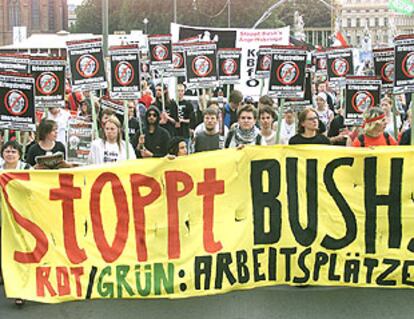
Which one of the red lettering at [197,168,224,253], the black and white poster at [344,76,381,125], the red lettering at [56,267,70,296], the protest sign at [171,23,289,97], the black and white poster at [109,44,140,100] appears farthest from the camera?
the protest sign at [171,23,289,97]

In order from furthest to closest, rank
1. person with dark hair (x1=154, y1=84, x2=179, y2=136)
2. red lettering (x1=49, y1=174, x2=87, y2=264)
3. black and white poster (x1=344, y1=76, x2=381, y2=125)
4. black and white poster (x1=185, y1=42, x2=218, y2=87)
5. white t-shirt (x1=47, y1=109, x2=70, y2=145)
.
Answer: person with dark hair (x1=154, y1=84, x2=179, y2=136) < black and white poster (x1=185, y1=42, x2=218, y2=87) < white t-shirt (x1=47, y1=109, x2=70, y2=145) < black and white poster (x1=344, y1=76, x2=381, y2=125) < red lettering (x1=49, y1=174, x2=87, y2=264)

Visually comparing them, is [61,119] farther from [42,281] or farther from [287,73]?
[42,281]

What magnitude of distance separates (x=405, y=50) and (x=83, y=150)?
3.68m

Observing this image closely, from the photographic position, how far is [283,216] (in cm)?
654

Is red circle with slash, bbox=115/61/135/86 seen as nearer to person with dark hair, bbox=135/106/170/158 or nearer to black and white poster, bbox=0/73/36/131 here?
person with dark hair, bbox=135/106/170/158

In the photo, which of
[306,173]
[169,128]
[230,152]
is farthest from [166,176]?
[169,128]

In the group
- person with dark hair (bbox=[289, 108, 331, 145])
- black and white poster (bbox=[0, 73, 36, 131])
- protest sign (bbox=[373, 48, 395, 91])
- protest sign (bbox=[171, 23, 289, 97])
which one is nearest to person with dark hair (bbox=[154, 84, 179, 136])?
protest sign (bbox=[171, 23, 289, 97])

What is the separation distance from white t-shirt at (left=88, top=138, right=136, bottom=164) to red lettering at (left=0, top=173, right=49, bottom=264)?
225cm

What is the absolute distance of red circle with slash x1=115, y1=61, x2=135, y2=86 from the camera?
1034 cm

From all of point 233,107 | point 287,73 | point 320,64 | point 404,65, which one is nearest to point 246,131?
point 287,73

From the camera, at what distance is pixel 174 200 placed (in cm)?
649

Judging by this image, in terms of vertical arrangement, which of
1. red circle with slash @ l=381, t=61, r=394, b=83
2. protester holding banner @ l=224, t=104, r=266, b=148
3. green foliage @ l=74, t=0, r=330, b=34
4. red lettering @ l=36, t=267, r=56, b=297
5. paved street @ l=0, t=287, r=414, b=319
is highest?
green foliage @ l=74, t=0, r=330, b=34

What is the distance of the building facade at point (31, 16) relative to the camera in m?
104

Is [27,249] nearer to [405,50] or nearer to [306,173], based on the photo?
[306,173]
